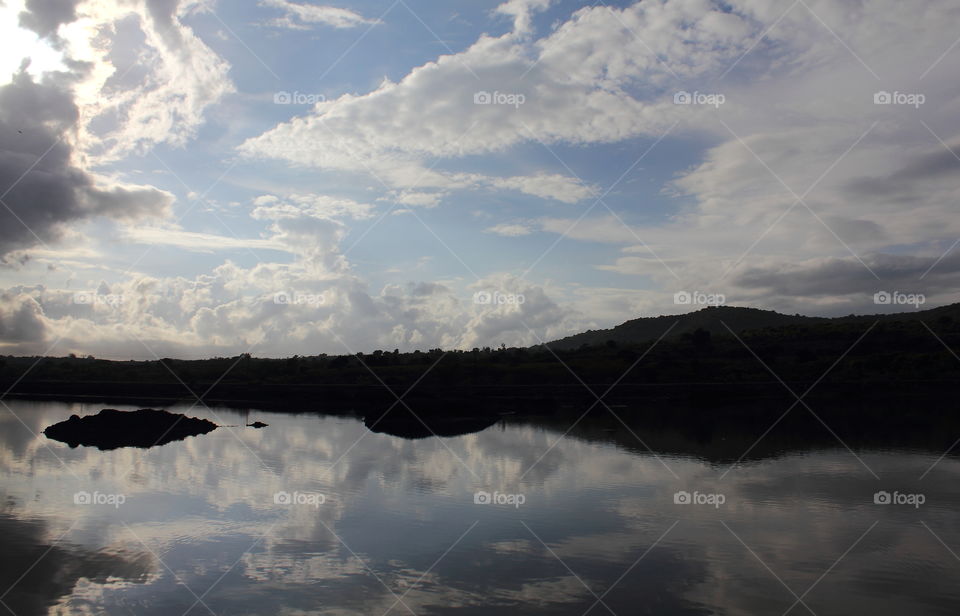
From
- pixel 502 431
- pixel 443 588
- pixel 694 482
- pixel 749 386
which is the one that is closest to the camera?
pixel 443 588

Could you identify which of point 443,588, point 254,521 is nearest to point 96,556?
point 254,521

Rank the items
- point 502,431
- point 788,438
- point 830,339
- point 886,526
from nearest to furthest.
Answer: point 886,526 < point 788,438 < point 502,431 < point 830,339

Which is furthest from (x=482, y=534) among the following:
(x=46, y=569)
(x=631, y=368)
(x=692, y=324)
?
(x=692, y=324)

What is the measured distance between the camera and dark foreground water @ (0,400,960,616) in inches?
428

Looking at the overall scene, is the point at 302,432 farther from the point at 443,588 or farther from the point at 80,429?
the point at 443,588

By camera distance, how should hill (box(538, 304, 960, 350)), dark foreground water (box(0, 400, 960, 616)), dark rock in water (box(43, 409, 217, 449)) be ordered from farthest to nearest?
1. hill (box(538, 304, 960, 350))
2. dark rock in water (box(43, 409, 217, 449))
3. dark foreground water (box(0, 400, 960, 616))

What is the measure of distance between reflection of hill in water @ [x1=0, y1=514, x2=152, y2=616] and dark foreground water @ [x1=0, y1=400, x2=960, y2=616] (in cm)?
6

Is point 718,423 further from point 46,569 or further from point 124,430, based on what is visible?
point 46,569

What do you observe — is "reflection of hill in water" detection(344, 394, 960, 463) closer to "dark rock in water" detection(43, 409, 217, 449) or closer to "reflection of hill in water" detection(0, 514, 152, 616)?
"dark rock in water" detection(43, 409, 217, 449)

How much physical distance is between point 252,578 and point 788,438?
89.2 ft

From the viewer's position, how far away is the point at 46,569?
12.5 metres

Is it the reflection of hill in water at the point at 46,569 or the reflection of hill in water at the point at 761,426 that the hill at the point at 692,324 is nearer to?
the reflection of hill in water at the point at 761,426

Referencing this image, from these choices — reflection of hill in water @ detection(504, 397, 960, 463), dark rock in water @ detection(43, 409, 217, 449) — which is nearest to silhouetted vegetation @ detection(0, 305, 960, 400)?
reflection of hill in water @ detection(504, 397, 960, 463)

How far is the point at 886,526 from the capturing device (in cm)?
1545
